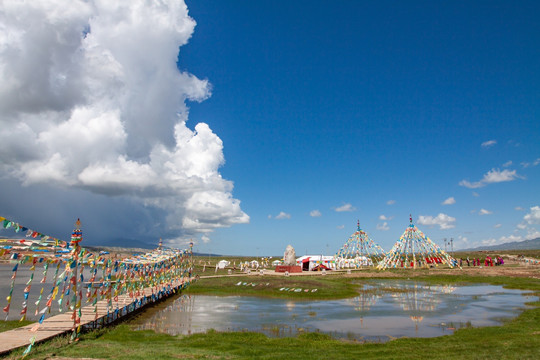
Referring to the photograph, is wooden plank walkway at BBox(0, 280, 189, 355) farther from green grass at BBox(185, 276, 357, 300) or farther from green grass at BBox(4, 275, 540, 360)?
green grass at BBox(185, 276, 357, 300)

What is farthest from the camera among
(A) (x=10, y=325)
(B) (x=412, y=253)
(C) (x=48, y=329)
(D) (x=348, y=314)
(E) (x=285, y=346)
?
(B) (x=412, y=253)

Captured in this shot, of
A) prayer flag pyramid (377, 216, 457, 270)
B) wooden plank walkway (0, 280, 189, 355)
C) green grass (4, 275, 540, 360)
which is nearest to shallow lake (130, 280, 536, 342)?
green grass (4, 275, 540, 360)

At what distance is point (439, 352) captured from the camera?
51.2 feet

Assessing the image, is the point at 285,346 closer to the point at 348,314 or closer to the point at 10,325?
the point at 348,314

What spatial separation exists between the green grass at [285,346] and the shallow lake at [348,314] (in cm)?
208

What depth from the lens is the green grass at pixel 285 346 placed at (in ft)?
48.7

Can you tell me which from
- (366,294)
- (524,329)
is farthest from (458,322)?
(366,294)

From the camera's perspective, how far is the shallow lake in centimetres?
2192

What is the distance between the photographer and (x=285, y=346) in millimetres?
17297

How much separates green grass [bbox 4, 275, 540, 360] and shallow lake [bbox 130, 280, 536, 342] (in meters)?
2.08

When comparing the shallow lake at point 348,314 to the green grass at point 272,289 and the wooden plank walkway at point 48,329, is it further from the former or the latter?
the green grass at point 272,289

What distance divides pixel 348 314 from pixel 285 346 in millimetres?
11297

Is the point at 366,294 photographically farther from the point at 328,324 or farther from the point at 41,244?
the point at 41,244

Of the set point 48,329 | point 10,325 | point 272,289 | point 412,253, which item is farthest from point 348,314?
point 412,253
